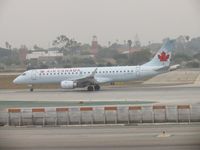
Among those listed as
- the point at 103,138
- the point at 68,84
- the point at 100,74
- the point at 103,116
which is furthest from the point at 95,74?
the point at 103,138

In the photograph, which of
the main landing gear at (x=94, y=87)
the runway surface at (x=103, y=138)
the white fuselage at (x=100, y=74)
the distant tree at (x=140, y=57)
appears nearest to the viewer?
the runway surface at (x=103, y=138)

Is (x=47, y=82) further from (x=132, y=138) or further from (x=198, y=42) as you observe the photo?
(x=198, y=42)

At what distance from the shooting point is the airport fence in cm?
2081

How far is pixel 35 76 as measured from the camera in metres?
45.6

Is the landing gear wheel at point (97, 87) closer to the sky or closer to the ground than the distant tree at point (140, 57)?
closer to the ground

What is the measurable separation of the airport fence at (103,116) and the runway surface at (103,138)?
1497 millimetres

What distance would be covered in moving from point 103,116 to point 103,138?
17.1 ft

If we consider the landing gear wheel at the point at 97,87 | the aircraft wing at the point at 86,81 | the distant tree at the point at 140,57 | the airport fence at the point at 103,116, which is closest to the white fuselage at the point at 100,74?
the landing gear wheel at the point at 97,87

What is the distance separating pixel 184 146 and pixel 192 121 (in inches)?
270

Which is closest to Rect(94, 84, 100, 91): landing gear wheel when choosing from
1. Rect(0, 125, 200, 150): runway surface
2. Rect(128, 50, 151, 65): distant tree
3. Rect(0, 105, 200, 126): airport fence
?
Rect(0, 105, 200, 126): airport fence

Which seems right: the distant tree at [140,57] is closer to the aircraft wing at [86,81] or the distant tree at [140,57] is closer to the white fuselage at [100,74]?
the white fuselage at [100,74]

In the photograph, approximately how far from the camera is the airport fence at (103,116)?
20.8m

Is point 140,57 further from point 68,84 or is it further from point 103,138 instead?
point 103,138

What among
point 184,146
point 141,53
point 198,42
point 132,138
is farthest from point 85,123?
point 198,42
